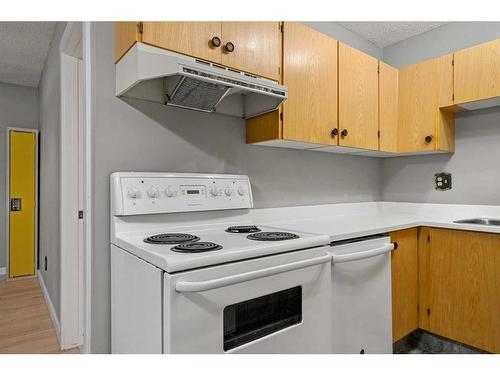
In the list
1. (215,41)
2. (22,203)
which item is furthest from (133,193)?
(22,203)

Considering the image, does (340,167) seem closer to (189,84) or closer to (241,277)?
(189,84)

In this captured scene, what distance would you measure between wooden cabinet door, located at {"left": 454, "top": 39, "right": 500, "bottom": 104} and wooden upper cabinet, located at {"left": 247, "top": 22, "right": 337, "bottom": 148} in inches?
35.5

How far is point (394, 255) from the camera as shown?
183cm

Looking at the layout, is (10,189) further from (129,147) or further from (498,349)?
(498,349)

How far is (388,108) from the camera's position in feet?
7.79

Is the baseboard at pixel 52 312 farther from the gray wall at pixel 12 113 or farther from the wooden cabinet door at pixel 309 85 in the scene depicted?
the wooden cabinet door at pixel 309 85

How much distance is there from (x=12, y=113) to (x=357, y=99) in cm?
412

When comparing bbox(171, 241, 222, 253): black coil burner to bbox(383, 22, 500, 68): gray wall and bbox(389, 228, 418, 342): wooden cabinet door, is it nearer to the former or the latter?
bbox(389, 228, 418, 342): wooden cabinet door

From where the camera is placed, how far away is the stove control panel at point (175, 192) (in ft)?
4.46

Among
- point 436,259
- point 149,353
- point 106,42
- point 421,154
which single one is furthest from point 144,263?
point 421,154

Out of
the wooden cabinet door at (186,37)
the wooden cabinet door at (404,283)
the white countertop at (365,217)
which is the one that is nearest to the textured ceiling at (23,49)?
the wooden cabinet door at (186,37)

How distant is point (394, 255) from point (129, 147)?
1.56 meters

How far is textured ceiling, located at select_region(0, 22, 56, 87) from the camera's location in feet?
8.58

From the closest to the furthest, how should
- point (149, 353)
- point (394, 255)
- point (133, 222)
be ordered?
point (149, 353)
point (133, 222)
point (394, 255)
